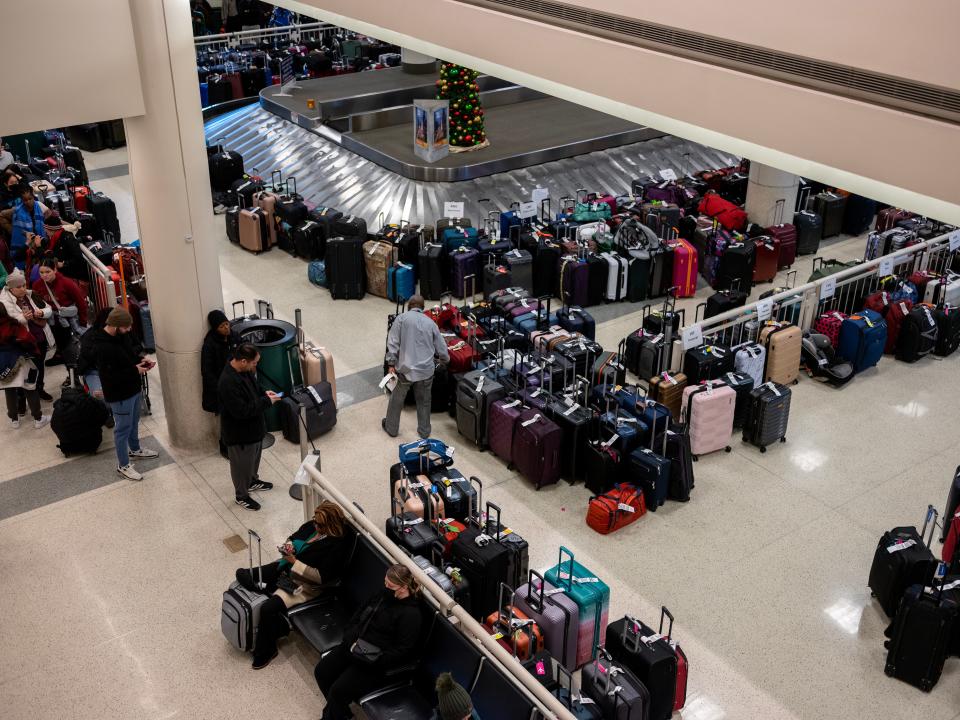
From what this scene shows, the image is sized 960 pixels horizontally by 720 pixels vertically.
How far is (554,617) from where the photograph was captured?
648 cm

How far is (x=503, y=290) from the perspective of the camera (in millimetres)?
11180

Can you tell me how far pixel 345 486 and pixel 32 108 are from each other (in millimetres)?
3827

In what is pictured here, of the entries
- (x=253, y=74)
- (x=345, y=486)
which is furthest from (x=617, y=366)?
(x=253, y=74)

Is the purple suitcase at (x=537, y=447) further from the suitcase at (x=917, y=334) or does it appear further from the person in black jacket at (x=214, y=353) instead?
the suitcase at (x=917, y=334)


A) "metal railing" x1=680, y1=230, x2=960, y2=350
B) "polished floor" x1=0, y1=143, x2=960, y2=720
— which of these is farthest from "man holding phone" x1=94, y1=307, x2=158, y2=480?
"metal railing" x1=680, y1=230, x2=960, y2=350

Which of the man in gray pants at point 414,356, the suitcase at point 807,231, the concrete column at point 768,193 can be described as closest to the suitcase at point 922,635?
the man in gray pants at point 414,356

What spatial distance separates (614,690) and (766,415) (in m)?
4.04

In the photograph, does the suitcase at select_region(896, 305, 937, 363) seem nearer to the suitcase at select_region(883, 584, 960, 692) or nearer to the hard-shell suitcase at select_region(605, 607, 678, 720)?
the suitcase at select_region(883, 584, 960, 692)

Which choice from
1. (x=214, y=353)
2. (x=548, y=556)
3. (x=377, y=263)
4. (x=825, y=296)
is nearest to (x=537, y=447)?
(x=548, y=556)

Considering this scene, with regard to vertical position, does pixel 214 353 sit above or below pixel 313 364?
above

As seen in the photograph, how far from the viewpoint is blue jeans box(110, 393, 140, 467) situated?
835 centimetres

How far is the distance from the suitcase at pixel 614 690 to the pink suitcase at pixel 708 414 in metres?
3.35

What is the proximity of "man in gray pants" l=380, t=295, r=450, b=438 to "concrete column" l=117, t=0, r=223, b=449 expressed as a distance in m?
1.60

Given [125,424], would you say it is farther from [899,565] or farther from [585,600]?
[899,565]
